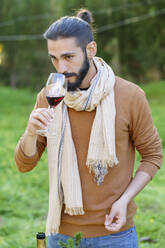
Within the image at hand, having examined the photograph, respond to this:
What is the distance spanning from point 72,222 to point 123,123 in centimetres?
53

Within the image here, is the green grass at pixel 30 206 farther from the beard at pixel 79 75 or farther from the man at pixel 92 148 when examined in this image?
the beard at pixel 79 75

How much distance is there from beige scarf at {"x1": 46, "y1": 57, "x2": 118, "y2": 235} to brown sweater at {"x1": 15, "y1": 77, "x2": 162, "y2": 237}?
4 centimetres

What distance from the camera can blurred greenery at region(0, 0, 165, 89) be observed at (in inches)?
883

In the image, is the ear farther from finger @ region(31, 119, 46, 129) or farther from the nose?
finger @ region(31, 119, 46, 129)

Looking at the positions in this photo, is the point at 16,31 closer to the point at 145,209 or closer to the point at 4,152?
the point at 4,152

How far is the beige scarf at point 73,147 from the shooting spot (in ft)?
7.14

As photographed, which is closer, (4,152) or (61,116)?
(61,116)

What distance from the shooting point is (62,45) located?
2.10 metres

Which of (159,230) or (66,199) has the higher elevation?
(66,199)

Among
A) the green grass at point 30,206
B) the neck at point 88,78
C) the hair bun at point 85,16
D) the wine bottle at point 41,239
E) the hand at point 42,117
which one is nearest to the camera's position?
the wine bottle at point 41,239

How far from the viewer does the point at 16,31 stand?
83.1ft

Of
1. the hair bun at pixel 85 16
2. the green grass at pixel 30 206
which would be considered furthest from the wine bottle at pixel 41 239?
the green grass at pixel 30 206

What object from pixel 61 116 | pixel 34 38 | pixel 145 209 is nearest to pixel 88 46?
pixel 61 116

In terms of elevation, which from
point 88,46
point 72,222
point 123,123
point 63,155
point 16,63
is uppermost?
point 88,46
